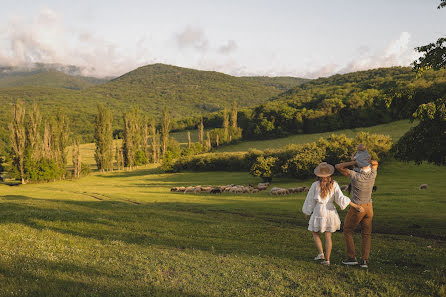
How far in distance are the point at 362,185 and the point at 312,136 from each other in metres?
108

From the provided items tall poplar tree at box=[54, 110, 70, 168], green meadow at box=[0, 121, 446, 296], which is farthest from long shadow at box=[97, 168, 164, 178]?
green meadow at box=[0, 121, 446, 296]

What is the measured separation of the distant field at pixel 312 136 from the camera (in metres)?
95.8

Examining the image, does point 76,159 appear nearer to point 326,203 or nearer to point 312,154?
point 312,154

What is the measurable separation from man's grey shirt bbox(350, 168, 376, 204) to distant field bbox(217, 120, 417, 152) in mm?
86685

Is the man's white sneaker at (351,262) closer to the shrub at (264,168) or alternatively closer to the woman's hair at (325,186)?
the woman's hair at (325,186)

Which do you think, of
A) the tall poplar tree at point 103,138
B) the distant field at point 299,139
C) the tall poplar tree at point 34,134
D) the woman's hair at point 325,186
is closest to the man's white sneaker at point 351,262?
the woman's hair at point 325,186

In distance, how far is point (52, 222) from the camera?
1634 cm

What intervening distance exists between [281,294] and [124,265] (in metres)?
4.84

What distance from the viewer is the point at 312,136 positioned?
→ 114 meters

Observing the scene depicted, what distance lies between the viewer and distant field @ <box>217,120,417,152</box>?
314 ft

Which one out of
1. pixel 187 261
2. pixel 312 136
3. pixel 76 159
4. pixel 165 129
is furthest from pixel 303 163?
pixel 165 129

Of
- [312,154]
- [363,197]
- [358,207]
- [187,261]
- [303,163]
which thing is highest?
[312,154]

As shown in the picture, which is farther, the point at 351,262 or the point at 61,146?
the point at 61,146

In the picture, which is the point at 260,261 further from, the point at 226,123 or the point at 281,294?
the point at 226,123
